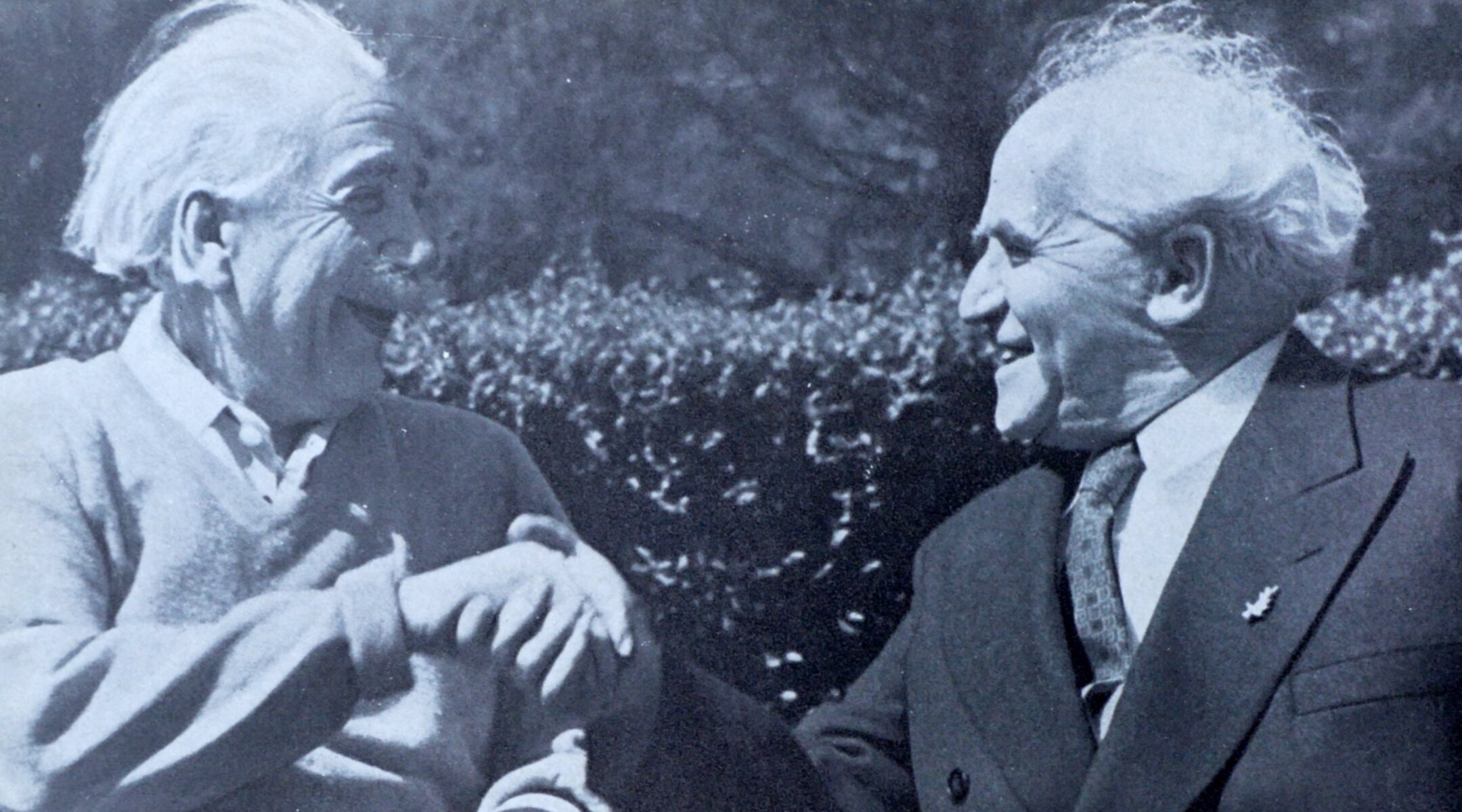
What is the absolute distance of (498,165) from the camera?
3.65 meters

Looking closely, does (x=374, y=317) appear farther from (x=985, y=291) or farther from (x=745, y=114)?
(x=985, y=291)

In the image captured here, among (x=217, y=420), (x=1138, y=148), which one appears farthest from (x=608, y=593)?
(x=1138, y=148)

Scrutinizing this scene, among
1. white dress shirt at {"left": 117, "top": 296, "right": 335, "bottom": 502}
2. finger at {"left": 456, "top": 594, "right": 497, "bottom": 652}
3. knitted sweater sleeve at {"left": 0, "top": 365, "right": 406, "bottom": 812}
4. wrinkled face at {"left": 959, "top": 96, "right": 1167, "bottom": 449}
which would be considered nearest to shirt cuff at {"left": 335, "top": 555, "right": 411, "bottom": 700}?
knitted sweater sleeve at {"left": 0, "top": 365, "right": 406, "bottom": 812}

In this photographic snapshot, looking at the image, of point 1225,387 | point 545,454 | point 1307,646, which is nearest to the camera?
point 1307,646

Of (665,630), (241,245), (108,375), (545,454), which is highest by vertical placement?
(241,245)

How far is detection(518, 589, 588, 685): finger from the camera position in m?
3.45

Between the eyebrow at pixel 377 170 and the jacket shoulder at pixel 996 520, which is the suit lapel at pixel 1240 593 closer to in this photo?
the jacket shoulder at pixel 996 520

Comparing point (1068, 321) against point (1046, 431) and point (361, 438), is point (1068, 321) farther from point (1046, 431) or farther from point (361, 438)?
point (361, 438)

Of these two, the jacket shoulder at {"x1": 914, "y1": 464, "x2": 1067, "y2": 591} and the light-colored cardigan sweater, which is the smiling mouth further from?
the jacket shoulder at {"x1": 914, "y1": 464, "x2": 1067, "y2": 591}

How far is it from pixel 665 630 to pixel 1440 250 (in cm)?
180

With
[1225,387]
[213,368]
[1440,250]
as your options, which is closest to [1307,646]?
[1225,387]

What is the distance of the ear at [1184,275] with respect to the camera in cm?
332

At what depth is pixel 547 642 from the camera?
3.45m

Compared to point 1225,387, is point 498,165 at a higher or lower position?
higher
